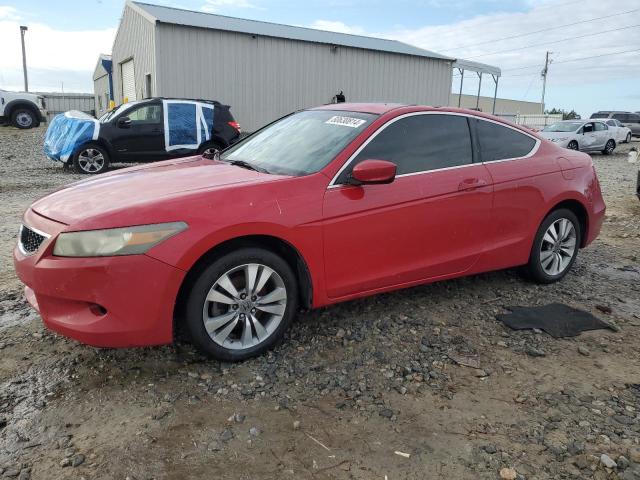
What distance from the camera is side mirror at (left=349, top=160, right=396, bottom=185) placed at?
3324 mm

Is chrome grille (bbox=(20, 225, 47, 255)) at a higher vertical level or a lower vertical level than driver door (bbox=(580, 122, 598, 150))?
lower

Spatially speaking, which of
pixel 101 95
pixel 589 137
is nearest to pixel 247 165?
pixel 589 137

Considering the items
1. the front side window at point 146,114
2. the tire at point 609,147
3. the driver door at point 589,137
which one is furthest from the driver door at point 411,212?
the tire at point 609,147

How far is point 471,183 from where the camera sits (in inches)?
156

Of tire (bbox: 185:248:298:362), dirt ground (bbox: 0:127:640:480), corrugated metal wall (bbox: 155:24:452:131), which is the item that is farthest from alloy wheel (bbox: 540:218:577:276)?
corrugated metal wall (bbox: 155:24:452:131)

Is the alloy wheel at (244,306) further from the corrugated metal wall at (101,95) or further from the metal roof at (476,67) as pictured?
the corrugated metal wall at (101,95)

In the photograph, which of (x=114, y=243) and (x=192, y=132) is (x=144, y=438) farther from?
(x=192, y=132)

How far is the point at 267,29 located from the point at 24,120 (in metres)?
9.98

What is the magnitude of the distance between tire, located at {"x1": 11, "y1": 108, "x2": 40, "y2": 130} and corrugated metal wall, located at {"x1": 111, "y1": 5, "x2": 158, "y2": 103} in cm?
405

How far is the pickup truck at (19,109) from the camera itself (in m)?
19.9

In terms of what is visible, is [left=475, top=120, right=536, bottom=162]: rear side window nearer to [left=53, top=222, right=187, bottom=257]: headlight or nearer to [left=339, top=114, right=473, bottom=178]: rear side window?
[left=339, top=114, right=473, bottom=178]: rear side window

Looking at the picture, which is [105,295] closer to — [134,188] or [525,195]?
[134,188]

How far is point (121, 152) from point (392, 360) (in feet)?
32.4

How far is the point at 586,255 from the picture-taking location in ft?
19.0
